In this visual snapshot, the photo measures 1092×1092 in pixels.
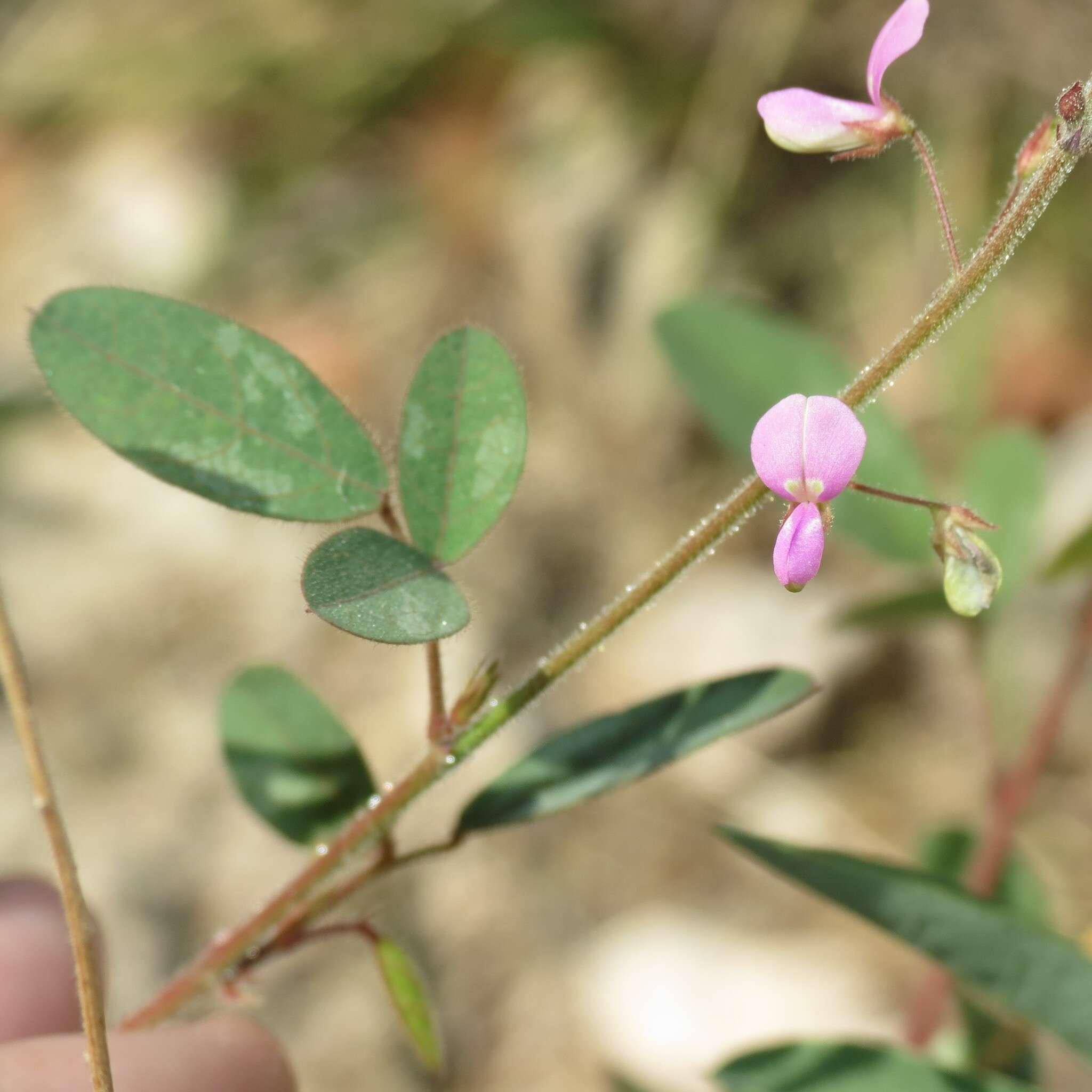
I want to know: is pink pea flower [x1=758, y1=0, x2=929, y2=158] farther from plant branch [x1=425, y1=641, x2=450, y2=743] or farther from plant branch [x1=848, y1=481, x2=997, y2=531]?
plant branch [x1=425, y1=641, x2=450, y2=743]

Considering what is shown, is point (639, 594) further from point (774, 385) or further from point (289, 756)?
point (774, 385)

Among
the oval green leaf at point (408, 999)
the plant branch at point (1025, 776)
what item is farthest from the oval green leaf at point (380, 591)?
the plant branch at point (1025, 776)

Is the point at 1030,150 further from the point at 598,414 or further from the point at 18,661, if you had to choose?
the point at 598,414

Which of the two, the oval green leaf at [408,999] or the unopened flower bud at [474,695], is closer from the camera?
the unopened flower bud at [474,695]

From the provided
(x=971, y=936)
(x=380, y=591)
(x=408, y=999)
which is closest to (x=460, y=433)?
(x=380, y=591)

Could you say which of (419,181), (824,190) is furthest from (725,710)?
(419,181)

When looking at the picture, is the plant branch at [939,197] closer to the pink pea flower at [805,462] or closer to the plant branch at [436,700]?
the pink pea flower at [805,462]

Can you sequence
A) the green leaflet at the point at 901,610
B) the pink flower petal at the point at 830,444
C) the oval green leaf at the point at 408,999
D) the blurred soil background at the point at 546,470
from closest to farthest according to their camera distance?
the pink flower petal at the point at 830,444, the oval green leaf at the point at 408,999, the green leaflet at the point at 901,610, the blurred soil background at the point at 546,470

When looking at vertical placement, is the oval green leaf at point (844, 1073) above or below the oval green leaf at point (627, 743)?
below
